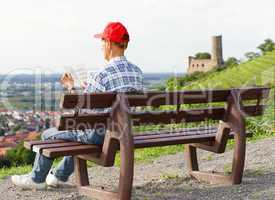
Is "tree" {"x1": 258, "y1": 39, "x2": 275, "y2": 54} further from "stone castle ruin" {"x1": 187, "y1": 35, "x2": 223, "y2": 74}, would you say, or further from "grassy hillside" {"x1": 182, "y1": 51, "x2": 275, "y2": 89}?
"grassy hillside" {"x1": 182, "y1": 51, "x2": 275, "y2": 89}

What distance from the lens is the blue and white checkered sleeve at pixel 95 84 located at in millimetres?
5539

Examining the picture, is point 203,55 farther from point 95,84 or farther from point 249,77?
point 95,84

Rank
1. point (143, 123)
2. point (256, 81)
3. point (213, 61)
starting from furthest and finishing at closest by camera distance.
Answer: point (213, 61) < point (256, 81) < point (143, 123)

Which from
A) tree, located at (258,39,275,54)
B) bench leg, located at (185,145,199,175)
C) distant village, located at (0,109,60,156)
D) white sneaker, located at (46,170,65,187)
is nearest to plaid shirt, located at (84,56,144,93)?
white sneaker, located at (46,170,65,187)

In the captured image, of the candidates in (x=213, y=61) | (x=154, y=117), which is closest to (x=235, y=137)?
(x=154, y=117)

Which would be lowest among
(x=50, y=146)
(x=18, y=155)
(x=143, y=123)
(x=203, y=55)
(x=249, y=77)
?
(x=18, y=155)

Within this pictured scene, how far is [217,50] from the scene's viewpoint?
127 feet

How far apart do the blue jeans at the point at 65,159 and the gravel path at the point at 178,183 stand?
16 centimetres

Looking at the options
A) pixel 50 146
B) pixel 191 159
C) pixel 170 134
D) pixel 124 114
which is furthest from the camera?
pixel 191 159

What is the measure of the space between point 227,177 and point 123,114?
4.68 ft

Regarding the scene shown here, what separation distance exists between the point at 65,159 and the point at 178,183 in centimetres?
109

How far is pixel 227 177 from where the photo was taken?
6191mm

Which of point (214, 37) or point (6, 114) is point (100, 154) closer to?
point (6, 114)

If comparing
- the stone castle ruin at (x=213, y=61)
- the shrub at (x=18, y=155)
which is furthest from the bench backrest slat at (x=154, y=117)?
the stone castle ruin at (x=213, y=61)
